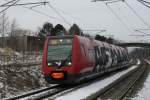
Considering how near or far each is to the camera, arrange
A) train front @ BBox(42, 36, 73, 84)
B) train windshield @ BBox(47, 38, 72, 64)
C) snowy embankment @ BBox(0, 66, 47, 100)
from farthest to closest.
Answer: train windshield @ BBox(47, 38, 72, 64) < train front @ BBox(42, 36, 73, 84) < snowy embankment @ BBox(0, 66, 47, 100)

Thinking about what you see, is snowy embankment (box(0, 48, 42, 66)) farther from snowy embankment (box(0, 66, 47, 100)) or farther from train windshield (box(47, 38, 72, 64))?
train windshield (box(47, 38, 72, 64))

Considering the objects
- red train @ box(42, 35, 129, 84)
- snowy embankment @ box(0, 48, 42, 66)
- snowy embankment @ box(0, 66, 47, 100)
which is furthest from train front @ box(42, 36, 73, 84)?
snowy embankment @ box(0, 48, 42, 66)

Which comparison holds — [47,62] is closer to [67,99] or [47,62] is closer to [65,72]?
[65,72]

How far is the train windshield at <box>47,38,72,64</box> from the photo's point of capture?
21.9m

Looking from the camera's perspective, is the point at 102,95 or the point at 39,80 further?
the point at 39,80

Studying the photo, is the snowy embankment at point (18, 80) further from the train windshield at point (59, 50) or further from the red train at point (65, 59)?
the train windshield at point (59, 50)

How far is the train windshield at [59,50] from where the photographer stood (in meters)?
21.9

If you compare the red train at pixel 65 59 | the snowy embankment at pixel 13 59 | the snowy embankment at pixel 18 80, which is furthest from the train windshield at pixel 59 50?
the snowy embankment at pixel 13 59

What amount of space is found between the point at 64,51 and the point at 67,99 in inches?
238

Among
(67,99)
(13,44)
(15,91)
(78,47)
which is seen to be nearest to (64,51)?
(78,47)

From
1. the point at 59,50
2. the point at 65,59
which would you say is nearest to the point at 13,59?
the point at 59,50

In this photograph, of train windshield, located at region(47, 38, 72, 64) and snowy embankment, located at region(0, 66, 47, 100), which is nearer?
snowy embankment, located at region(0, 66, 47, 100)

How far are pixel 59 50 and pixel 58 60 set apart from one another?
2.28 feet

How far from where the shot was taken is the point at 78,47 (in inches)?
877
